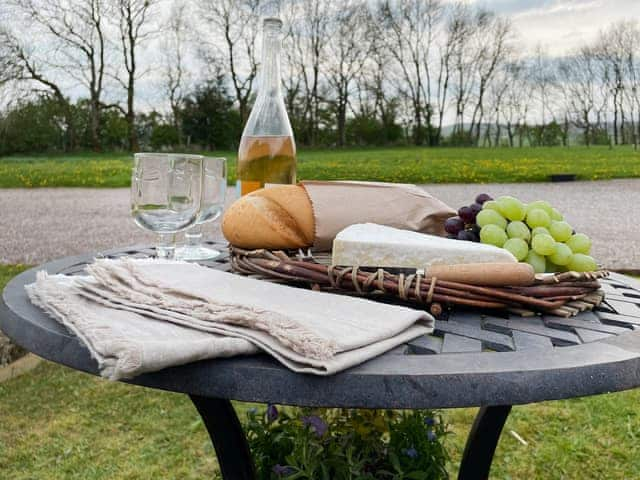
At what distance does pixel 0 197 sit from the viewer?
753cm

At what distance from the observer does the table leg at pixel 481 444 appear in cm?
116

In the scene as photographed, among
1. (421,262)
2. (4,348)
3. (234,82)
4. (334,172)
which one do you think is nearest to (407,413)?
(421,262)

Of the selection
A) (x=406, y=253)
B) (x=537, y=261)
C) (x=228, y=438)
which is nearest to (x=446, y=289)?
(x=406, y=253)

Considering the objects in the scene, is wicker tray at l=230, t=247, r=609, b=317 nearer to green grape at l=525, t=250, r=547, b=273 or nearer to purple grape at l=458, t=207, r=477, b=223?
green grape at l=525, t=250, r=547, b=273

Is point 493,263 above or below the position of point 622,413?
above

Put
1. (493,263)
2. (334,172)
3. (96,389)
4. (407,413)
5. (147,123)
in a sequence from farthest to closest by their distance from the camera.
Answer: (147,123)
(334,172)
(96,389)
(407,413)
(493,263)

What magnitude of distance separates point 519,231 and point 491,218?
54 mm

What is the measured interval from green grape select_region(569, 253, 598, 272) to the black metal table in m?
0.16

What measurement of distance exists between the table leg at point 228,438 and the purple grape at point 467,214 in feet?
1.64

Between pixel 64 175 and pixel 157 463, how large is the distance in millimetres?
8978

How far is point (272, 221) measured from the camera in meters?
0.98

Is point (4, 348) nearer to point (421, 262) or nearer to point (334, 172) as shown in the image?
point (421, 262)

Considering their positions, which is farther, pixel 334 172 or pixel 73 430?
pixel 334 172

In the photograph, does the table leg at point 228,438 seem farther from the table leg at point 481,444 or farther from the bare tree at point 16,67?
the bare tree at point 16,67
